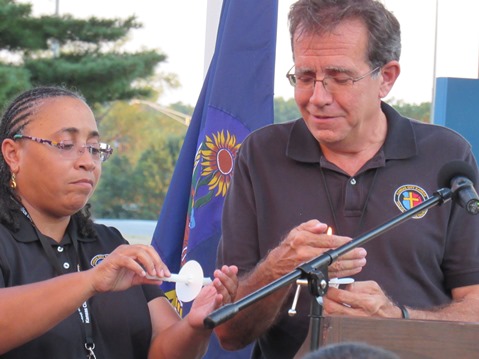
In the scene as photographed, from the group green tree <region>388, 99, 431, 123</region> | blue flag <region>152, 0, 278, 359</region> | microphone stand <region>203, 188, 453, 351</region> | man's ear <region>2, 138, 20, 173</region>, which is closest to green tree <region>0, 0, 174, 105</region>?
green tree <region>388, 99, 431, 123</region>

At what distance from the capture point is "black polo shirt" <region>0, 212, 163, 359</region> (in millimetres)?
2895

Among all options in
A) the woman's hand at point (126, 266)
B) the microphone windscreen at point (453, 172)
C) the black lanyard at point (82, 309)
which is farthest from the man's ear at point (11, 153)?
the microphone windscreen at point (453, 172)

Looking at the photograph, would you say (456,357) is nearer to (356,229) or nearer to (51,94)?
(356,229)

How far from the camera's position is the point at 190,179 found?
4406 millimetres

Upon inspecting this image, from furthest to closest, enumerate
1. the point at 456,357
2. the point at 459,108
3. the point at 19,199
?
the point at 459,108
the point at 19,199
the point at 456,357

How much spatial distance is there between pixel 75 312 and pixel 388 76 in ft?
4.86

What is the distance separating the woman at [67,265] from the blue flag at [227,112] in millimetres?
912

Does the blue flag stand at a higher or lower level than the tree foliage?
higher

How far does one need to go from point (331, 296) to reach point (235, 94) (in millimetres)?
1711

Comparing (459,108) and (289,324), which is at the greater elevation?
(459,108)

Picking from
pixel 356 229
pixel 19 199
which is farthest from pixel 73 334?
pixel 356 229

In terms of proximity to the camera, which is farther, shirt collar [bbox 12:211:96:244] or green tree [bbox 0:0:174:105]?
green tree [bbox 0:0:174:105]

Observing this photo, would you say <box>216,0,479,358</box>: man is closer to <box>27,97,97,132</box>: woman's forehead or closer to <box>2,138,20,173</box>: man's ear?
<box>27,97,97,132</box>: woman's forehead

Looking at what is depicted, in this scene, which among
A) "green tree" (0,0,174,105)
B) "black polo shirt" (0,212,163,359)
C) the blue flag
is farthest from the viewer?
"green tree" (0,0,174,105)
